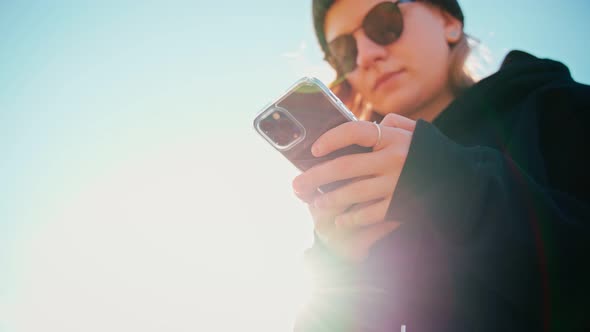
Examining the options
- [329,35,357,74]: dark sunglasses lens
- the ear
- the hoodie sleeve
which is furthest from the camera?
[329,35,357,74]: dark sunglasses lens

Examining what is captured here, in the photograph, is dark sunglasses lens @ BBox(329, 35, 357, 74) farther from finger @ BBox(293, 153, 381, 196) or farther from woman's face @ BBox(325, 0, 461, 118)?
finger @ BBox(293, 153, 381, 196)

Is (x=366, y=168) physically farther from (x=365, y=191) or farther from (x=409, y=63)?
(x=409, y=63)

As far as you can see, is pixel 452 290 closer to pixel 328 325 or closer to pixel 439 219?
pixel 439 219

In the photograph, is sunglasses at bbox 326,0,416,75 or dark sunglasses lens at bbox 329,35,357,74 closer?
sunglasses at bbox 326,0,416,75

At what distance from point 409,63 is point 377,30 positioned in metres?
0.42

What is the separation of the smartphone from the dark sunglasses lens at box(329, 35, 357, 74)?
1.53 m

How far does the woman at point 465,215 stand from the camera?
761 millimetres

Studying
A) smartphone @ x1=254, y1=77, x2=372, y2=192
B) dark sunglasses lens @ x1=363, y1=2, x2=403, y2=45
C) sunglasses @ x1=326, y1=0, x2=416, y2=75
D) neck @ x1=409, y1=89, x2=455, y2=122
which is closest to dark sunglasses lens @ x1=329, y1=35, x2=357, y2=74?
sunglasses @ x1=326, y1=0, x2=416, y2=75

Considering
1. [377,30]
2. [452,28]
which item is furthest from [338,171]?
[452,28]

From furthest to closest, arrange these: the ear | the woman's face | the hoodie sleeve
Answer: the ear, the woman's face, the hoodie sleeve

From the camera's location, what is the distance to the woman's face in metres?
2.09

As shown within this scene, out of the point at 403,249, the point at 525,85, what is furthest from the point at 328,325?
the point at 525,85

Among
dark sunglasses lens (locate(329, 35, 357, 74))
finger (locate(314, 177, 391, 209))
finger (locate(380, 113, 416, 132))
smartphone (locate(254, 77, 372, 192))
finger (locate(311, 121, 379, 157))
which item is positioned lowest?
finger (locate(314, 177, 391, 209))

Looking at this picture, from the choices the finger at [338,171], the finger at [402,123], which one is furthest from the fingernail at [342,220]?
the finger at [402,123]
